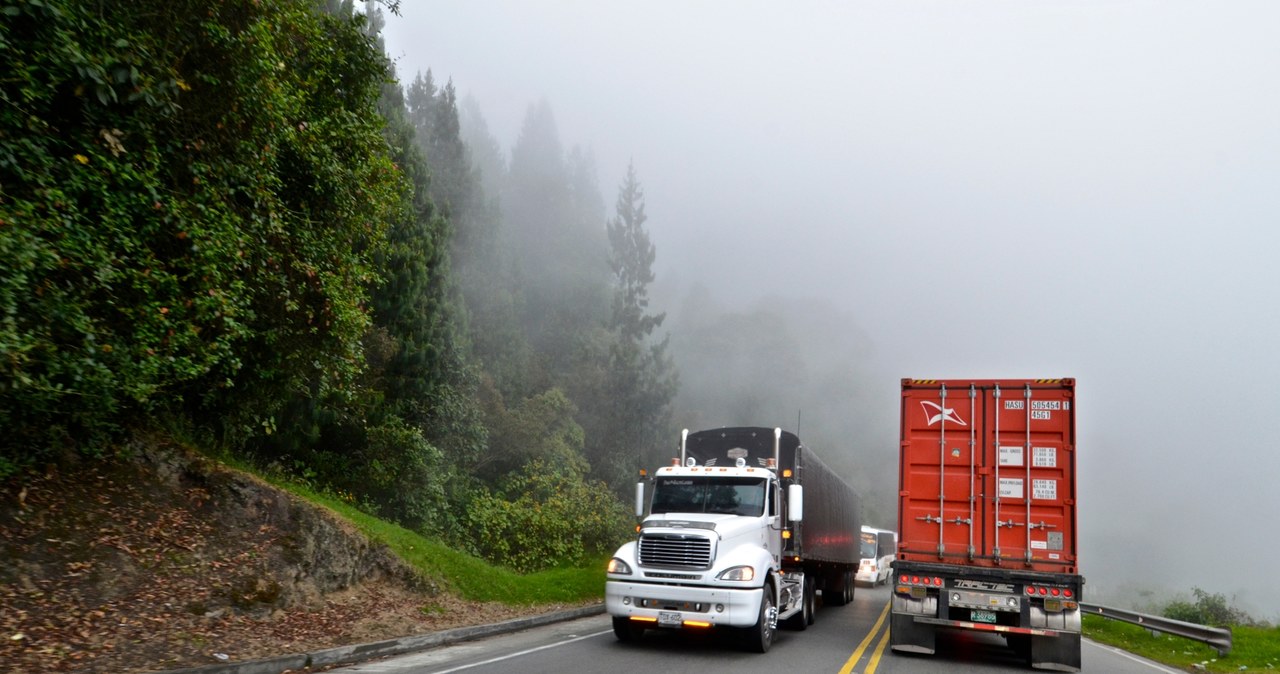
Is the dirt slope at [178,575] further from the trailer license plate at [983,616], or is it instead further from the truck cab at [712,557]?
the trailer license plate at [983,616]

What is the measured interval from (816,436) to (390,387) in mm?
103551

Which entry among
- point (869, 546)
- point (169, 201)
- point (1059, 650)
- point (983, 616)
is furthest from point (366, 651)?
point (869, 546)

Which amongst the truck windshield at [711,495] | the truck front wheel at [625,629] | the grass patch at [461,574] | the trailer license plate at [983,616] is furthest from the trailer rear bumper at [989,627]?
the grass patch at [461,574]

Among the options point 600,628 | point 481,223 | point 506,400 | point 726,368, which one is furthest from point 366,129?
point 726,368

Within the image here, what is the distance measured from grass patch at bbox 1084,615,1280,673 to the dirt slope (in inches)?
470

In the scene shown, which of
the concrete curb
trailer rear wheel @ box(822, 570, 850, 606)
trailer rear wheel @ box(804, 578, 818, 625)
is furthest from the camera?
trailer rear wheel @ box(822, 570, 850, 606)

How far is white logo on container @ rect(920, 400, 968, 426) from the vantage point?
40.0ft

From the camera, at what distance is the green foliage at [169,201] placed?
26.7 feet

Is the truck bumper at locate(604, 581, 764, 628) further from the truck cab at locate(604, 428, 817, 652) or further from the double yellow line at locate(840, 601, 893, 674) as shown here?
the double yellow line at locate(840, 601, 893, 674)

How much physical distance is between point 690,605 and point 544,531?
55.8 ft

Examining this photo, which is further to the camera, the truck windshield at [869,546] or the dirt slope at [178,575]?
the truck windshield at [869,546]

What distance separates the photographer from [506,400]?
51375mm

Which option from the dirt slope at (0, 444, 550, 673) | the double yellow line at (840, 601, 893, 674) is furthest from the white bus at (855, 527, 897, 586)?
the dirt slope at (0, 444, 550, 673)

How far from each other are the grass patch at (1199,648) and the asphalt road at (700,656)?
0.78 metres
